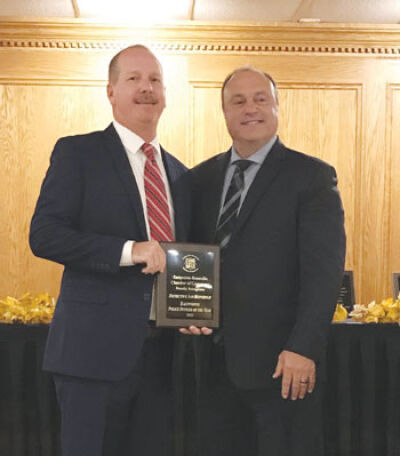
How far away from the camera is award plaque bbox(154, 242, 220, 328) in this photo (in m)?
1.93

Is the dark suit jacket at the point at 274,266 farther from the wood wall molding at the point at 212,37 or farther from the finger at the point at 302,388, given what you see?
the wood wall molding at the point at 212,37

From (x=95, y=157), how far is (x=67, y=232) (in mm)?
250

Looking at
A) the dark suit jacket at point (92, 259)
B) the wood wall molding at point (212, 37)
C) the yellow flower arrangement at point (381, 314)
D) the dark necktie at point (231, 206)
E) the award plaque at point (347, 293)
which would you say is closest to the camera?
the dark suit jacket at point (92, 259)

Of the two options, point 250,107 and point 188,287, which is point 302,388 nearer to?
point 188,287

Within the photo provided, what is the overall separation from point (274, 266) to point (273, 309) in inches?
5.2

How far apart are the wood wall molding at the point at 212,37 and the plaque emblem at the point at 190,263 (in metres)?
3.25

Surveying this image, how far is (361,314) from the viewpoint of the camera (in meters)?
3.01

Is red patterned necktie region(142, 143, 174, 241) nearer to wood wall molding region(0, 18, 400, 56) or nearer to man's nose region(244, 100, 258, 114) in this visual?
man's nose region(244, 100, 258, 114)

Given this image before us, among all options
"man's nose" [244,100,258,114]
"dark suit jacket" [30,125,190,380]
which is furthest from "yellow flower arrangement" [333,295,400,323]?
"dark suit jacket" [30,125,190,380]

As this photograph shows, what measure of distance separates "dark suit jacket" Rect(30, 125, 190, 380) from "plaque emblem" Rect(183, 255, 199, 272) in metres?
0.12

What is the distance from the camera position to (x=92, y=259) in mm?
1877

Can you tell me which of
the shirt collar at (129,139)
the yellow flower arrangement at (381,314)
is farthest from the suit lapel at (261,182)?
the yellow flower arrangement at (381,314)

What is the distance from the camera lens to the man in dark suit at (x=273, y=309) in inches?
78.7

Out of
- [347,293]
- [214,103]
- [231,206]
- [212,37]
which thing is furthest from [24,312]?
[212,37]
